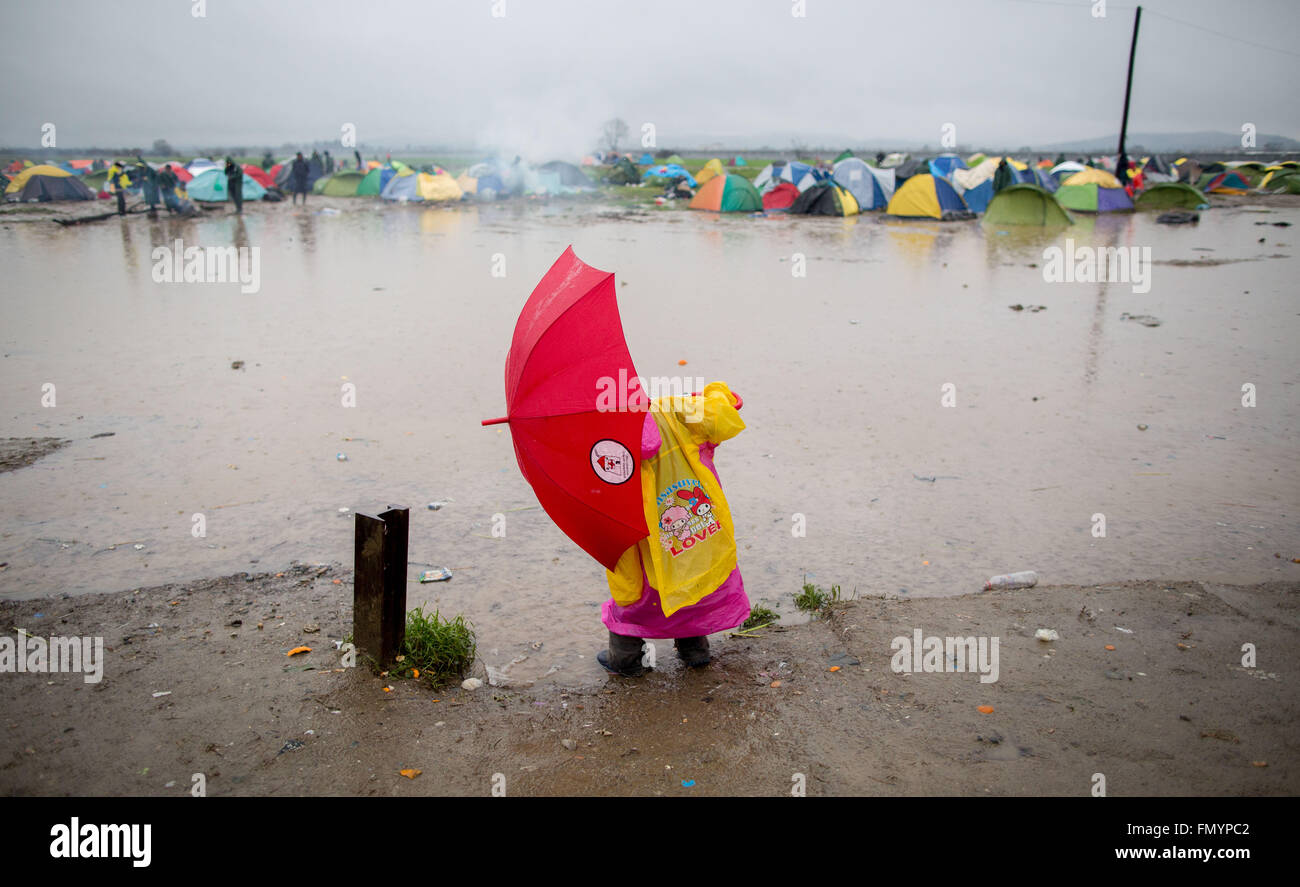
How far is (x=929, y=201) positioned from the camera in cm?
2352

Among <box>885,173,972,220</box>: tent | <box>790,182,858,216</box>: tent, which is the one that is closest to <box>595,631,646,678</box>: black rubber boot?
<box>885,173,972,220</box>: tent

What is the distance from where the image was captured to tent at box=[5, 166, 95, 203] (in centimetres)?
2641

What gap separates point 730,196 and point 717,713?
2459cm

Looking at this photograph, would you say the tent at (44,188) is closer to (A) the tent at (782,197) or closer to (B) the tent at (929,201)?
(A) the tent at (782,197)

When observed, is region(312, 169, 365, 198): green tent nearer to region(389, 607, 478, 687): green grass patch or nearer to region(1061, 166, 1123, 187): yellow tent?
region(1061, 166, 1123, 187): yellow tent

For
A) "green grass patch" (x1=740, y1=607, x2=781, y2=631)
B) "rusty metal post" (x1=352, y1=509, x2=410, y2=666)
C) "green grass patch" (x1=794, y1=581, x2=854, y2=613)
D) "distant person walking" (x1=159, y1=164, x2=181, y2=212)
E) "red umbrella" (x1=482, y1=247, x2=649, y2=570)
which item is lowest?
"green grass patch" (x1=740, y1=607, x2=781, y2=631)

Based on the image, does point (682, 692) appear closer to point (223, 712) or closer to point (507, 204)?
point (223, 712)

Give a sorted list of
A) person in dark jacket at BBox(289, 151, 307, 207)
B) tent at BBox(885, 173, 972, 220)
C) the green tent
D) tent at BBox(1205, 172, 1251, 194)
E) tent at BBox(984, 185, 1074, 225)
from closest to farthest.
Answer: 1. tent at BBox(984, 185, 1074, 225)
2. tent at BBox(885, 173, 972, 220)
3. person in dark jacket at BBox(289, 151, 307, 207)
4. tent at BBox(1205, 172, 1251, 194)
5. the green tent

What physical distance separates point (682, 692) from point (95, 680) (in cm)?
235

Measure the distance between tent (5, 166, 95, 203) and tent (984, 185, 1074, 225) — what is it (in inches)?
1091

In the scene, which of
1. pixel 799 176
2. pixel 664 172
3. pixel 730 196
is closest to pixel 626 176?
pixel 664 172

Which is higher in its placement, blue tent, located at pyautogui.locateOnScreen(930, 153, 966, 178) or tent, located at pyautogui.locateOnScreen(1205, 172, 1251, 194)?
blue tent, located at pyautogui.locateOnScreen(930, 153, 966, 178)
